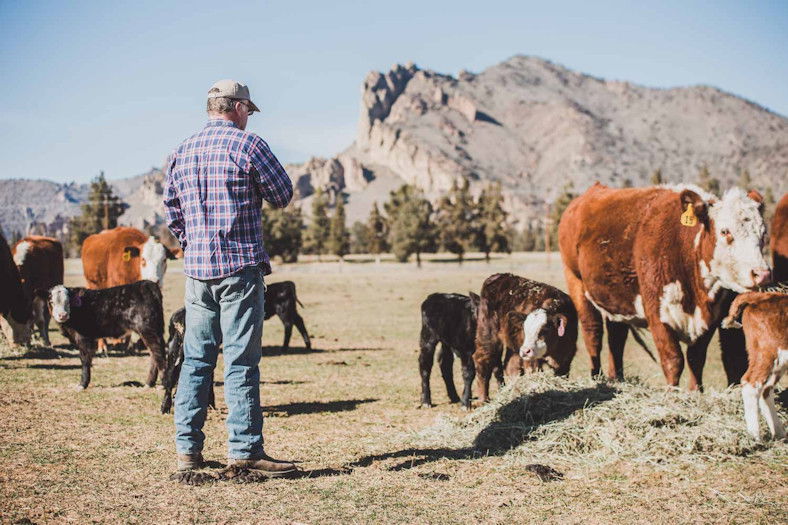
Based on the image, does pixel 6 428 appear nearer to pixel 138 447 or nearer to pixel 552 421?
pixel 138 447

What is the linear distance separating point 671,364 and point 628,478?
2.25m

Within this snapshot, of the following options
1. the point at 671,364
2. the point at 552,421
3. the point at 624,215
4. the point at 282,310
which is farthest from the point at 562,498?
the point at 282,310

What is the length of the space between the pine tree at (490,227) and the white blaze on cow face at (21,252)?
214ft

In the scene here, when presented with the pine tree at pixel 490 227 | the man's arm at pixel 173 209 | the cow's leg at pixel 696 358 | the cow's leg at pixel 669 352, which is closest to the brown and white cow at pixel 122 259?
the man's arm at pixel 173 209

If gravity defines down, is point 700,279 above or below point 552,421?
above

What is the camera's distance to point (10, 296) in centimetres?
1166

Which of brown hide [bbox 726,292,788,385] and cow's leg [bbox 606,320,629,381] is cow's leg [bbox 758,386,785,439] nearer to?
brown hide [bbox 726,292,788,385]

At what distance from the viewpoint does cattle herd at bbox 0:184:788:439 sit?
627 centimetres

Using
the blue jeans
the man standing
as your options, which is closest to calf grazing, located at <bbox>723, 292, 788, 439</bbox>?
the man standing

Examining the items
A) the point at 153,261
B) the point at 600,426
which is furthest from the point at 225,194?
the point at 153,261

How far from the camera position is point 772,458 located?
547cm

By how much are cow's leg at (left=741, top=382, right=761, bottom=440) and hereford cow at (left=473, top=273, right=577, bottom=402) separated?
204 cm

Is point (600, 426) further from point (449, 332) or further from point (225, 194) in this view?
point (225, 194)

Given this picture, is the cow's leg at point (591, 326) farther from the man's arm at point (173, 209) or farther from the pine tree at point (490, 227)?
the pine tree at point (490, 227)
